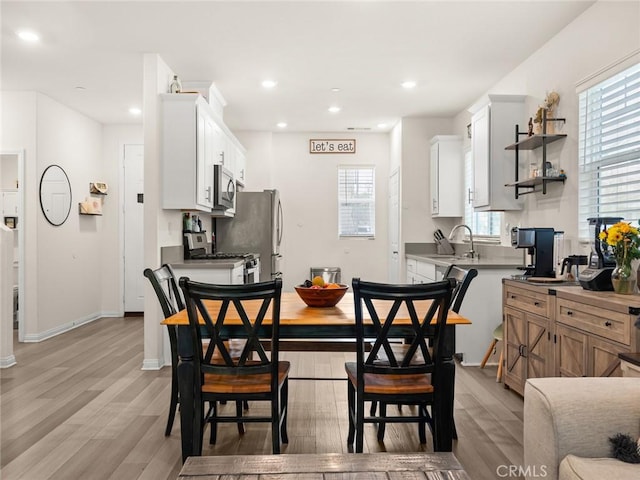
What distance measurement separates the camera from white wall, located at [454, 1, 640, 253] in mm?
2932

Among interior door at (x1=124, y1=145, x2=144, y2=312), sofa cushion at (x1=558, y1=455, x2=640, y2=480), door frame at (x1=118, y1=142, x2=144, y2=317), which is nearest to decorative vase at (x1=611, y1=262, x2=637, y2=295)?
sofa cushion at (x1=558, y1=455, x2=640, y2=480)

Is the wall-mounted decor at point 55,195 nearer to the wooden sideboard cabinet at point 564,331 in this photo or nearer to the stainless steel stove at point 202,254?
the stainless steel stove at point 202,254

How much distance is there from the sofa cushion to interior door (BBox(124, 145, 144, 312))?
6.10 meters

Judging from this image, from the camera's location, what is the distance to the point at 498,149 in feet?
14.3

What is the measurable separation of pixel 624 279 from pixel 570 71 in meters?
1.84

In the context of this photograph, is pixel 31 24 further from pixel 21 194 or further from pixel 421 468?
pixel 421 468

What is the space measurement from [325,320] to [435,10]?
244cm

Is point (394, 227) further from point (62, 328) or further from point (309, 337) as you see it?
point (309, 337)

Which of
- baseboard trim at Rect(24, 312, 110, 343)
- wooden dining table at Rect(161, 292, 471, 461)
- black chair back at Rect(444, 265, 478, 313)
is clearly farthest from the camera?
baseboard trim at Rect(24, 312, 110, 343)

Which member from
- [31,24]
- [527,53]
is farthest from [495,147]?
[31,24]

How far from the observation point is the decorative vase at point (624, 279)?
2.45 m

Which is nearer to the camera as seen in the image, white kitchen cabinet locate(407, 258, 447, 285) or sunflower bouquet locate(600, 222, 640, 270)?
sunflower bouquet locate(600, 222, 640, 270)

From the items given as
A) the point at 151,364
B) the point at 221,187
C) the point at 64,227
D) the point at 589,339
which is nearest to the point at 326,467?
the point at 589,339

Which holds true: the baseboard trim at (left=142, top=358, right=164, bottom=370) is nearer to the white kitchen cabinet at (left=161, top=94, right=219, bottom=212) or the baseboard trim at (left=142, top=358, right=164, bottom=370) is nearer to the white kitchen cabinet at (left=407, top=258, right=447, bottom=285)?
the white kitchen cabinet at (left=161, top=94, right=219, bottom=212)
